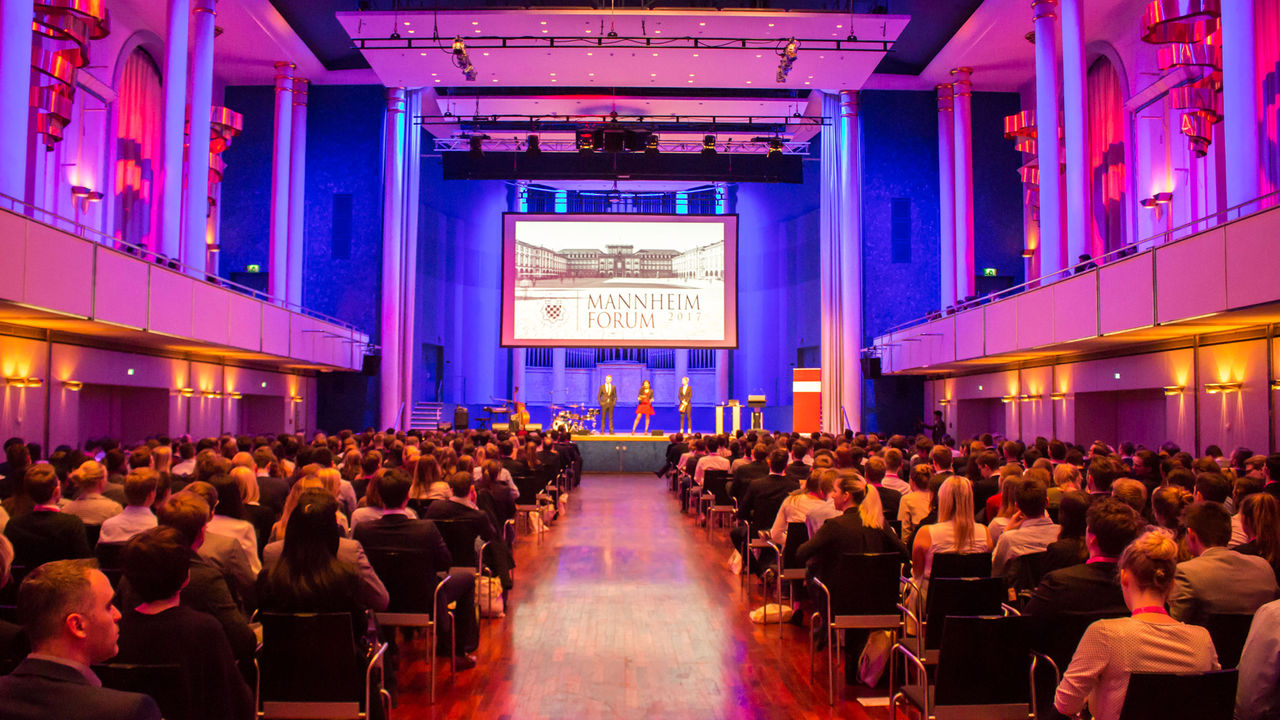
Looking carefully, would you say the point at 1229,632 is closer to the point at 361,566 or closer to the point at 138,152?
the point at 361,566

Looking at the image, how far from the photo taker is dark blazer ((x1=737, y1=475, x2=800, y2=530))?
8.53m

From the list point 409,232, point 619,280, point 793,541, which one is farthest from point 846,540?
point 409,232

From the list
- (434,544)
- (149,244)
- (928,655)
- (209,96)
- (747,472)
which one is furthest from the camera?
(149,244)

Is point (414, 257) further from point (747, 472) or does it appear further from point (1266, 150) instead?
point (1266, 150)

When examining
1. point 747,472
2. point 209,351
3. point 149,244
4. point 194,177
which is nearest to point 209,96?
point 194,177

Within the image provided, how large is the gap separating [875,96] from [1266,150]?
12256 millimetres

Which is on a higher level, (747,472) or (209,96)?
(209,96)

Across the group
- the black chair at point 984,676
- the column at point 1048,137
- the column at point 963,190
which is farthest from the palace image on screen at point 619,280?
the black chair at point 984,676

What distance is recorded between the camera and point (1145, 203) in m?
18.3

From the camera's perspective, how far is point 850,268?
24.9 meters

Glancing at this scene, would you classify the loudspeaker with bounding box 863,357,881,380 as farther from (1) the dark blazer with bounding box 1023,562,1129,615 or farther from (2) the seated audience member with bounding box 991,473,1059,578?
(1) the dark blazer with bounding box 1023,562,1129,615

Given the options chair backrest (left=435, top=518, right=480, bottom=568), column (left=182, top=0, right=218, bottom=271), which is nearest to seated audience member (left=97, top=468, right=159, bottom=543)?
chair backrest (left=435, top=518, right=480, bottom=568)

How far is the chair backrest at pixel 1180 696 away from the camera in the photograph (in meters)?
2.91

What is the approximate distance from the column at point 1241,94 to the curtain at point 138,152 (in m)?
19.3
